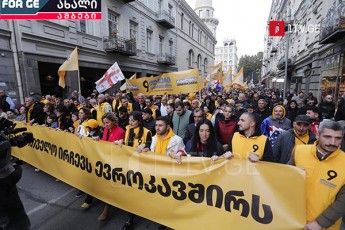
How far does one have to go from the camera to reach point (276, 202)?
6.63ft

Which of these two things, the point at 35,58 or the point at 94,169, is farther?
the point at 35,58

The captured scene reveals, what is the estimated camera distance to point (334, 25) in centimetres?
961

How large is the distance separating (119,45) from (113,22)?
235 cm

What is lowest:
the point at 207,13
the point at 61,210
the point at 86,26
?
the point at 61,210

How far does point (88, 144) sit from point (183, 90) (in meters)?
5.42

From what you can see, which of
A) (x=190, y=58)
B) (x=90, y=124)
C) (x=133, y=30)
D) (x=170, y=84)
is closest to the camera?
(x=90, y=124)

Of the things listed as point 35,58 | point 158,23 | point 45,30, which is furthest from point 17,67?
point 158,23

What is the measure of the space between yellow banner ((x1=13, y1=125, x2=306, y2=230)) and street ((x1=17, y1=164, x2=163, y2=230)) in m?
0.39

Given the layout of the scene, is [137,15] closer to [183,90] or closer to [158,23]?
[158,23]

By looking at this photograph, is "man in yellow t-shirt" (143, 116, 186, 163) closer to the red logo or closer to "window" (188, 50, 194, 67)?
the red logo

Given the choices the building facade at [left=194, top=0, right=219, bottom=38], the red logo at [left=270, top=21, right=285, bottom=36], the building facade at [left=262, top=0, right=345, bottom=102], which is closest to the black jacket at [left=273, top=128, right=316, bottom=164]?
the building facade at [left=262, top=0, right=345, bottom=102]

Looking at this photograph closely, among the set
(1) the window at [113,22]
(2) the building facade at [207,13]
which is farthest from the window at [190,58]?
(2) the building facade at [207,13]

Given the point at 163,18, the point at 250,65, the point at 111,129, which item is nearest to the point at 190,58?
the point at 163,18

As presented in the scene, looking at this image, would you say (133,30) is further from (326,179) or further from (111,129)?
(326,179)
